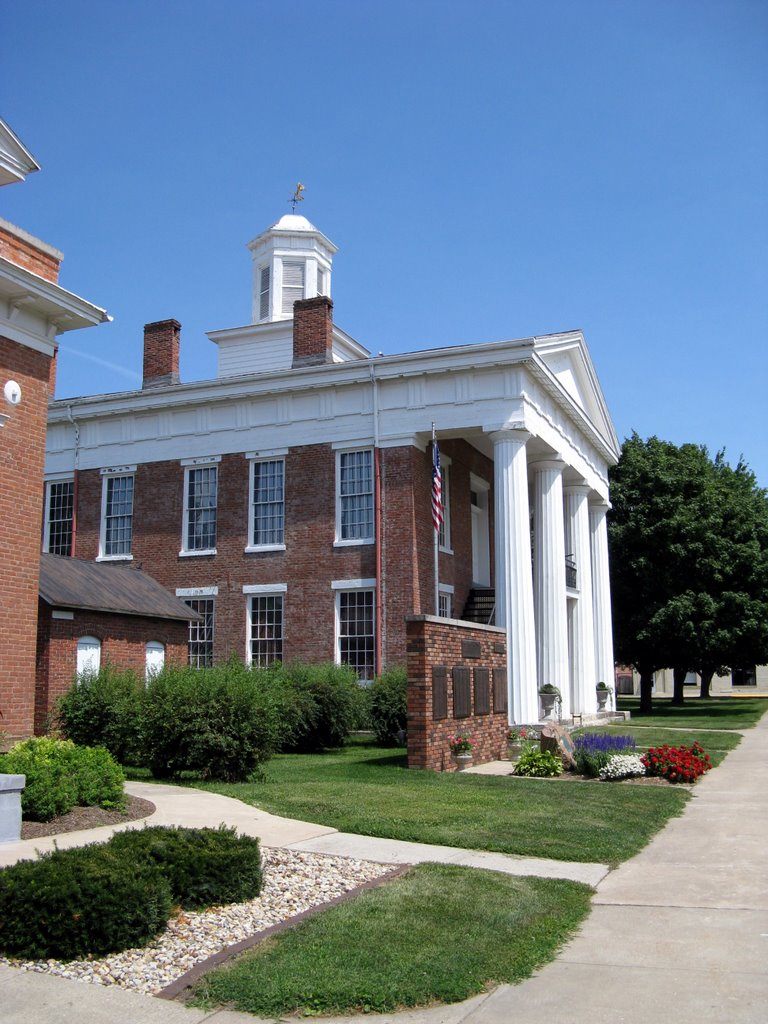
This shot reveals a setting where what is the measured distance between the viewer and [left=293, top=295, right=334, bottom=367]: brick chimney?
94.0 feet

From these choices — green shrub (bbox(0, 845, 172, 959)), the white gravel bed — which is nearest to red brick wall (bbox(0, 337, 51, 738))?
the white gravel bed

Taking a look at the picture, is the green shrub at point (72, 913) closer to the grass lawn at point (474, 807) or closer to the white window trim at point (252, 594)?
the grass lawn at point (474, 807)

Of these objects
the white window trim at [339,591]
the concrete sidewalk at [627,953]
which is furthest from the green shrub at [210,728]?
the white window trim at [339,591]

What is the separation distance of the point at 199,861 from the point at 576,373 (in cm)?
2602

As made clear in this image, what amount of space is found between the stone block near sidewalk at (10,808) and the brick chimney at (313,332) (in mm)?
20081

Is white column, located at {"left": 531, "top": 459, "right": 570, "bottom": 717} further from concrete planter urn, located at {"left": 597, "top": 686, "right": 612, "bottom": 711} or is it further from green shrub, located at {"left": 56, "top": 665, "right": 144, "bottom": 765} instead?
green shrub, located at {"left": 56, "top": 665, "right": 144, "bottom": 765}

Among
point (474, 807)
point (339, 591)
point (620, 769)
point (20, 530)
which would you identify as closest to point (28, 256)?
point (20, 530)

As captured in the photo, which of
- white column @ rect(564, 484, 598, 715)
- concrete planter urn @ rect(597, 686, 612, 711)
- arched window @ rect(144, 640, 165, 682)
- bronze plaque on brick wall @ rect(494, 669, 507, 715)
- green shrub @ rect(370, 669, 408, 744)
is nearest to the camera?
bronze plaque on brick wall @ rect(494, 669, 507, 715)

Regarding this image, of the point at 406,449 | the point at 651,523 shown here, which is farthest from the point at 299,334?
the point at 651,523

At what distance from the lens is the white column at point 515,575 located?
24344 mm

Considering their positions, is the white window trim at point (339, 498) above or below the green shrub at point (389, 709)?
above

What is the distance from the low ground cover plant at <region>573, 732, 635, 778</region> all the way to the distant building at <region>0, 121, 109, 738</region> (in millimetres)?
8682

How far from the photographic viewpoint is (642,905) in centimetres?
775

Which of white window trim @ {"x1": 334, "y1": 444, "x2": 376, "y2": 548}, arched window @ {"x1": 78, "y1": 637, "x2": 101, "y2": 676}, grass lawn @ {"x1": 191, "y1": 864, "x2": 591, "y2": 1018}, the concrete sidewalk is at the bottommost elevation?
the concrete sidewalk
